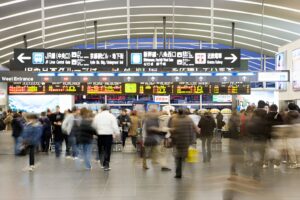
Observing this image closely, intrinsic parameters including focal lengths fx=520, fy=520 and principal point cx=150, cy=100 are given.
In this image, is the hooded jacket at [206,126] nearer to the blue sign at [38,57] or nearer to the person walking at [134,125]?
the person walking at [134,125]

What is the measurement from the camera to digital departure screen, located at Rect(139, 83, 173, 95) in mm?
22891

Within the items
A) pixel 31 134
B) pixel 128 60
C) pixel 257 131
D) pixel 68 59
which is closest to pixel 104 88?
pixel 128 60

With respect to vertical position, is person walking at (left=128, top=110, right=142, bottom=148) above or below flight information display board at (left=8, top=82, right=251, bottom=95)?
below

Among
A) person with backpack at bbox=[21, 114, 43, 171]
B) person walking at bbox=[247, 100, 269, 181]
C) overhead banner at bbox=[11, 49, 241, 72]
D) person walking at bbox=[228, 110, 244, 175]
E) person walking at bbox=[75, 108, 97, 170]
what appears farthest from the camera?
overhead banner at bbox=[11, 49, 241, 72]

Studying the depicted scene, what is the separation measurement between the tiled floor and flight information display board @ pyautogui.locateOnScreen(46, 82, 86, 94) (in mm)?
7862

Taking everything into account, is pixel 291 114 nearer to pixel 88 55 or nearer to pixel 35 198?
pixel 35 198

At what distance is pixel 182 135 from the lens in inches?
448

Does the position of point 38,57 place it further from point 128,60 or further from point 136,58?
point 136,58

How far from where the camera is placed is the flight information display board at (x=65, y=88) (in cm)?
2259

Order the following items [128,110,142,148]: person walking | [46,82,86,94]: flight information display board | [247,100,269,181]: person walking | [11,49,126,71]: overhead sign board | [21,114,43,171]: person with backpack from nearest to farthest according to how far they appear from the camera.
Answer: [247,100,269,181]: person walking < [21,114,43,171]: person with backpack < [128,110,142,148]: person walking < [11,49,126,71]: overhead sign board < [46,82,86,94]: flight information display board

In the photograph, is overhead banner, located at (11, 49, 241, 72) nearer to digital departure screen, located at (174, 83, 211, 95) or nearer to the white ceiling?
digital departure screen, located at (174, 83, 211, 95)

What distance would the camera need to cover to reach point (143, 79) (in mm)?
21984

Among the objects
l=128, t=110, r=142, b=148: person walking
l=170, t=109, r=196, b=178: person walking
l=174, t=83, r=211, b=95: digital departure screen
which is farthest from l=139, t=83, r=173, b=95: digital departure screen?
l=170, t=109, r=196, b=178: person walking

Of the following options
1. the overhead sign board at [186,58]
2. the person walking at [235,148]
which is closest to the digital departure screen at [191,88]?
the overhead sign board at [186,58]
